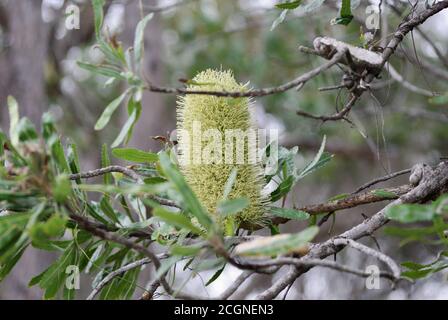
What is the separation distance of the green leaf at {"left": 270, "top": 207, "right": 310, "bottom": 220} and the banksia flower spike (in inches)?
2.0

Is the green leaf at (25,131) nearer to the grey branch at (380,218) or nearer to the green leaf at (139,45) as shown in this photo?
the green leaf at (139,45)

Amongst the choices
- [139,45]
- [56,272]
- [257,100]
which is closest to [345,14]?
[139,45]

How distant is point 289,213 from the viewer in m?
1.23

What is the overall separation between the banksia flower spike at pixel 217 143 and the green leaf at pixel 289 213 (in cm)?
5

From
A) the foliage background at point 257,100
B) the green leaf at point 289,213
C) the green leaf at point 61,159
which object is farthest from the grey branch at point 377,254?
the foliage background at point 257,100

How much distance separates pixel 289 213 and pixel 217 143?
0.68 ft

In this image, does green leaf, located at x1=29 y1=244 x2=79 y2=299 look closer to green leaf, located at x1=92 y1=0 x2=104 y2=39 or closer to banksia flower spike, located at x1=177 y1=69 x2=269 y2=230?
banksia flower spike, located at x1=177 y1=69 x2=269 y2=230

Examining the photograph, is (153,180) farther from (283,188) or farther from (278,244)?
(278,244)

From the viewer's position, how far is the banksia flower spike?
115cm

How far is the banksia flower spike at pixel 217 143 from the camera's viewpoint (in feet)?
3.77

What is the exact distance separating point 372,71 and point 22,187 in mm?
597

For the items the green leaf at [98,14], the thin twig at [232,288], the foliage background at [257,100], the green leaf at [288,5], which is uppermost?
the foliage background at [257,100]

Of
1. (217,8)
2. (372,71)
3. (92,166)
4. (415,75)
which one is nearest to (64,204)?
(372,71)
